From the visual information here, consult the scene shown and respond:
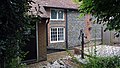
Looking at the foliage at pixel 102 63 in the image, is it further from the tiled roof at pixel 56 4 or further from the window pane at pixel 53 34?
the window pane at pixel 53 34

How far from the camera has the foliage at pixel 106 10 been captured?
6.93 meters

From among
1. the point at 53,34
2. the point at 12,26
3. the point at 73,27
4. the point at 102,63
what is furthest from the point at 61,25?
the point at 12,26

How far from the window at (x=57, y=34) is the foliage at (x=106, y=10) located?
1334 cm

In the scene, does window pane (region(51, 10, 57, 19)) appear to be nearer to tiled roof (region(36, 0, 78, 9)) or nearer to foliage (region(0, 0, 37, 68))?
tiled roof (region(36, 0, 78, 9))

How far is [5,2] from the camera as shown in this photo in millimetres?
3793

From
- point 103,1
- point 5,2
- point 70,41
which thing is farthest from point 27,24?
point 70,41

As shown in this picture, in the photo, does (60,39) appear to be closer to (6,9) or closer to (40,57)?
(40,57)

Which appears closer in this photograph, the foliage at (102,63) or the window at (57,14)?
the foliage at (102,63)

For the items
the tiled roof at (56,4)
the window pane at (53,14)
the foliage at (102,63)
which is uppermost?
the tiled roof at (56,4)

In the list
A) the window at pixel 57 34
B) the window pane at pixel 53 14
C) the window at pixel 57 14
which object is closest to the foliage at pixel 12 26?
the window pane at pixel 53 14

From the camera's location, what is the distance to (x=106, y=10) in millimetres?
7266

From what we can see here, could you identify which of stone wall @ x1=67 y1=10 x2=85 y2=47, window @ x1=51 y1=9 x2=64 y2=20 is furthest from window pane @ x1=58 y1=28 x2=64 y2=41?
window @ x1=51 y1=9 x2=64 y2=20

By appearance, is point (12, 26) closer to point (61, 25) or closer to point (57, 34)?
point (57, 34)

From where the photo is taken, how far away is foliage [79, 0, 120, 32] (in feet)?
22.8
